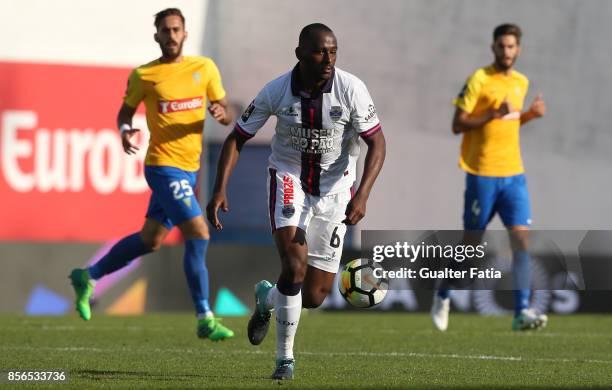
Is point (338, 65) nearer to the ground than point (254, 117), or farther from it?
nearer to the ground

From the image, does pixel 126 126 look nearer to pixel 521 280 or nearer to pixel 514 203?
pixel 514 203

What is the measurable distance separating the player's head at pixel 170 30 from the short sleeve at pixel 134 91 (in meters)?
0.30

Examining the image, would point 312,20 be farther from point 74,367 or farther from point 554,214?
point 74,367

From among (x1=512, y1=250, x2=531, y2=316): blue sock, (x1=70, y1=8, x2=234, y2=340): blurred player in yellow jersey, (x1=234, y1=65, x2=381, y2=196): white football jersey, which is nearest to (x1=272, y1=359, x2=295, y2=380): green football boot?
(x1=234, y1=65, x2=381, y2=196): white football jersey

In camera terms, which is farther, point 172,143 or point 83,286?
point 83,286

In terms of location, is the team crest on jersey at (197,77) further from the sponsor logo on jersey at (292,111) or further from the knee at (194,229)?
the sponsor logo on jersey at (292,111)

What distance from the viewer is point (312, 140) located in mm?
7625

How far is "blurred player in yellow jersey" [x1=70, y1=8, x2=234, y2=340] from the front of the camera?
10.0 m

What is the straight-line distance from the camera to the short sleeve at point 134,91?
1033 centimetres

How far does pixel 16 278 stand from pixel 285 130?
7987 mm

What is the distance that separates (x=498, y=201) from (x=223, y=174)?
4843mm

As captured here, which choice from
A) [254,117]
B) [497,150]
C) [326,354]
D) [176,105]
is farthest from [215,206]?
[497,150]

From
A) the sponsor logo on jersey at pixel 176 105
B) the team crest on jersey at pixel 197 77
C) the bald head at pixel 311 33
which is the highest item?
the bald head at pixel 311 33

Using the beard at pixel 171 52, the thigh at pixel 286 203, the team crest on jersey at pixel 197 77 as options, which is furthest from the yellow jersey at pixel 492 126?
the thigh at pixel 286 203
